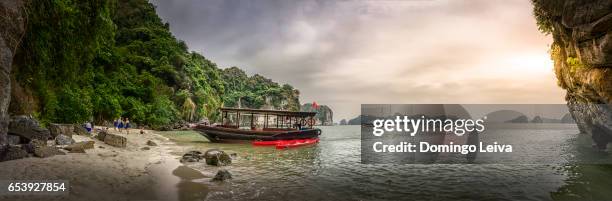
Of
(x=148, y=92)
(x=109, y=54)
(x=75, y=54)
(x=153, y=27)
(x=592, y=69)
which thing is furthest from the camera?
(x=153, y=27)

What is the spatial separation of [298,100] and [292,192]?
11856 centimetres

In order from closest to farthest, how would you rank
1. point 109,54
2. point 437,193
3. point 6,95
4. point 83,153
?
point 6,95 < point 437,193 < point 83,153 < point 109,54

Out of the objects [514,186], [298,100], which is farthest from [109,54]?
[298,100]

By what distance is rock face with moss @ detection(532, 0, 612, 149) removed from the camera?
1040 centimetres

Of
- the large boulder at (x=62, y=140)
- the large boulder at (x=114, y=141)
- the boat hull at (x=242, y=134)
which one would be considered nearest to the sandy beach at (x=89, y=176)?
the large boulder at (x=62, y=140)

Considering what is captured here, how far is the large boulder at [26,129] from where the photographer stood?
933 cm

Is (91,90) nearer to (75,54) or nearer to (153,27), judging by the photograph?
(75,54)

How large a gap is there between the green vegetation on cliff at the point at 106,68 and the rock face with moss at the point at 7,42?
81 centimetres

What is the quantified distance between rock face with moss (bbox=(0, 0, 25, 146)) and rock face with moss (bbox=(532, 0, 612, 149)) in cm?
1927

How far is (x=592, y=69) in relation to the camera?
43.1ft

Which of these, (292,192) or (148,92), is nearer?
(292,192)

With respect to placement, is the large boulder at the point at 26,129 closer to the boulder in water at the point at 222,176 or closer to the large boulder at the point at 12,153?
the large boulder at the point at 12,153

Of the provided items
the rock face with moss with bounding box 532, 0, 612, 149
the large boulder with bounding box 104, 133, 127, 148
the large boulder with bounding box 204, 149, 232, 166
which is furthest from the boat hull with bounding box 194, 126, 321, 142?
the rock face with moss with bounding box 532, 0, 612, 149

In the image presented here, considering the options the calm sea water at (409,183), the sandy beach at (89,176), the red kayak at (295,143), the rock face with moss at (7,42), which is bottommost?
the red kayak at (295,143)
